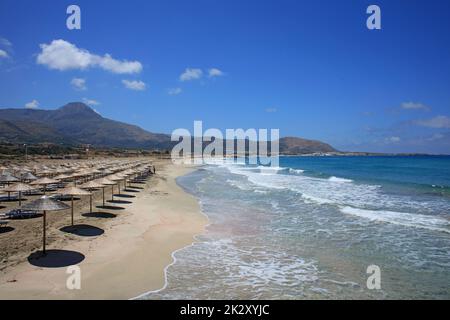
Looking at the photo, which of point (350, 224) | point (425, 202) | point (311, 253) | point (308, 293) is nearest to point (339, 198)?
point (425, 202)

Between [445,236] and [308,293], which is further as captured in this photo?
[445,236]

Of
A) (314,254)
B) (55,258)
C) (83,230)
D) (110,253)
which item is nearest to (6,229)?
(83,230)

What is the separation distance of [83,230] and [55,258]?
9.95 feet

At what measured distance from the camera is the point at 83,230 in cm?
1188

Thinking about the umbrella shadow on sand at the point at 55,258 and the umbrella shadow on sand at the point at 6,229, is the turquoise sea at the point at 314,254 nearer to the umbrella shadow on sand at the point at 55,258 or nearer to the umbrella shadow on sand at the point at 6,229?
the umbrella shadow on sand at the point at 55,258

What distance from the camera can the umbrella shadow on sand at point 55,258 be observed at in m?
8.45

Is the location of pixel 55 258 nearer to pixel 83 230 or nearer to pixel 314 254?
pixel 83 230

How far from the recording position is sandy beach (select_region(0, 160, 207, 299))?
7.17 m

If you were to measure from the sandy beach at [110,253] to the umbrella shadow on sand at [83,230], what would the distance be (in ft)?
0.59
